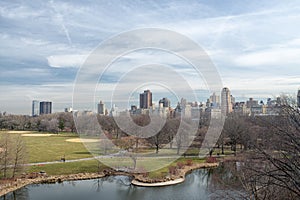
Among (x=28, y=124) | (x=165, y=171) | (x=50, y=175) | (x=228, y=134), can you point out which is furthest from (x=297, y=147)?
(x=28, y=124)

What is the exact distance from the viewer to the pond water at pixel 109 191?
552 inches

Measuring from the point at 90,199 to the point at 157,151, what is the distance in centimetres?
1278

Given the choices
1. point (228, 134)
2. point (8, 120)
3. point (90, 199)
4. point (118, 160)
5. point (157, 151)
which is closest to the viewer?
point (90, 199)

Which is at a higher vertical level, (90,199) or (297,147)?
(297,147)

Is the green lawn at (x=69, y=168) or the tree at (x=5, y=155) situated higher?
the tree at (x=5, y=155)

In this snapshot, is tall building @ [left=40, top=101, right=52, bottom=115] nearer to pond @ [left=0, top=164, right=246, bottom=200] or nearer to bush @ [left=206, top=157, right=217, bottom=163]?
bush @ [left=206, top=157, right=217, bottom=163]

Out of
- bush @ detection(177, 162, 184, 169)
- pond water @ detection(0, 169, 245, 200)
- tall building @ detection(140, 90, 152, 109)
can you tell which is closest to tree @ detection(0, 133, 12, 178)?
pond water @ detection(0, 169, 245, 200)

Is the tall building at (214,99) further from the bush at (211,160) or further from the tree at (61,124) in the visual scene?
the tree at (61,124)

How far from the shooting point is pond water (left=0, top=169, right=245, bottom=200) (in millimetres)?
14031

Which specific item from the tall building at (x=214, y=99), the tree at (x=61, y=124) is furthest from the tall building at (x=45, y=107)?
the tall building at (x=214, y=99)

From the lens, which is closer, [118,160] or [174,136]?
[118,160]

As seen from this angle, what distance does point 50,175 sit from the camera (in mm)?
18094

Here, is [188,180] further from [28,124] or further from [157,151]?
[28,124]

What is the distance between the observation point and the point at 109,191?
15.2 m
